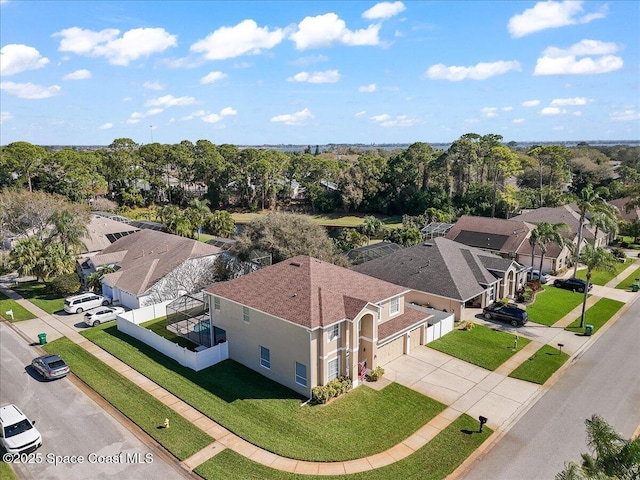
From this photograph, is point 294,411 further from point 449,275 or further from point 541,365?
point 449,275

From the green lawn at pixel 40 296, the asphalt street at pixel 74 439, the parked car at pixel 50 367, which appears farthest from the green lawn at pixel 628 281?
the green lawn at pixel 40 296

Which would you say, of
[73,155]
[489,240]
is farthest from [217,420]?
[73,155]

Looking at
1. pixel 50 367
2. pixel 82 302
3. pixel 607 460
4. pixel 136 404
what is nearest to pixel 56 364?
pixel 50 367

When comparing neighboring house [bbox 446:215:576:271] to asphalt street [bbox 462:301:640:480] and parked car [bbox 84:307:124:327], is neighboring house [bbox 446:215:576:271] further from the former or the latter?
parked car [bbox 84:307:124:327]

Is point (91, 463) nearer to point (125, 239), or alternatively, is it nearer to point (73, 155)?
point (125, 239)

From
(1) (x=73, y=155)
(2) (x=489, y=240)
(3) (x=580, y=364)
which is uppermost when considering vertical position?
(1) (x=73, y=155)

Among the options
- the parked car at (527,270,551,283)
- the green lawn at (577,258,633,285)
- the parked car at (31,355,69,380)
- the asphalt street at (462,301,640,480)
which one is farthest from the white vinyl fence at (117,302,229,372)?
the green lawn at (577,258,633,285)
